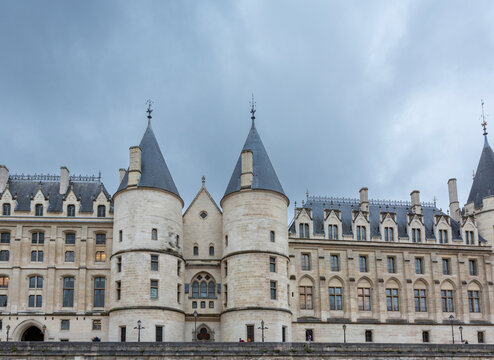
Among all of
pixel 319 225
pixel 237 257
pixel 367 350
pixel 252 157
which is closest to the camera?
pixel 367 350

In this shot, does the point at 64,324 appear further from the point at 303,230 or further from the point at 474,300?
the point at 474,300

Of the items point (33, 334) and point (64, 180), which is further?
point (64, 180)

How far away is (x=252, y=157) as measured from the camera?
54781mm

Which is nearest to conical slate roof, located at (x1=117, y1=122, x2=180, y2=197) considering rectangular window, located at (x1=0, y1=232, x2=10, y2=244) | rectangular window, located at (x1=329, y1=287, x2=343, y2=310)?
rectangular window, located at (x1=0, y1=232, x2=10, y2=244)

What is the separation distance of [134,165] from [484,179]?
118 feet

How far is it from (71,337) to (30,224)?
1039cm

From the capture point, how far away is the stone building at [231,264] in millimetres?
50062

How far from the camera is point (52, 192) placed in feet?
186

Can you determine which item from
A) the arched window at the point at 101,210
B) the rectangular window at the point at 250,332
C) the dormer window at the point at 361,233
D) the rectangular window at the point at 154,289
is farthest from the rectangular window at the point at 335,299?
the arched window at the point at 101,210

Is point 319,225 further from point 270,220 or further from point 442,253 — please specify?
point 442,253

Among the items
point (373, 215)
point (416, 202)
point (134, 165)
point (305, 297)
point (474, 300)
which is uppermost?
Answer: point (134, 165)

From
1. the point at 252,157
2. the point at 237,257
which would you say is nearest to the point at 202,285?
the point at 237,257

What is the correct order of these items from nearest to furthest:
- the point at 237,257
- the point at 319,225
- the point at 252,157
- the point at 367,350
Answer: the point at 367,350 → the point at 237,257 → the point at 252,157 → the point at 319,225

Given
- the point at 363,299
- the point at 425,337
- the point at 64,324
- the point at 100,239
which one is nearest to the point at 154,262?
the point at 100,239
